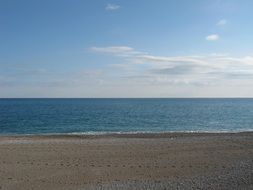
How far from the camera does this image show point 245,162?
2114cm

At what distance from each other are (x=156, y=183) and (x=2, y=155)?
11468mm

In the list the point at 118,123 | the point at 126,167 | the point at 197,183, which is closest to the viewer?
the point at 197,183

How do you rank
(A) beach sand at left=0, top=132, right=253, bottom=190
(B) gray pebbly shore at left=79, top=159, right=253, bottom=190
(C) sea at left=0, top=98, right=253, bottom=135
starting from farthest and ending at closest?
1. (C) sea at left=0, top=98, right=253, bottom=135
2. (A) beach sand at left=0, top=132, right=253, bottom=190
3. (B) gray pebbly shore at left=79, top=159, right=253, bottom=190

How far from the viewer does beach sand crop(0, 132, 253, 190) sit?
16500mm

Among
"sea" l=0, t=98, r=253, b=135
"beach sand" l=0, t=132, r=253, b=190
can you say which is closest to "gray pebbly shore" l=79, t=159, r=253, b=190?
"beach sand" l=0, t=132, r=253, b=190

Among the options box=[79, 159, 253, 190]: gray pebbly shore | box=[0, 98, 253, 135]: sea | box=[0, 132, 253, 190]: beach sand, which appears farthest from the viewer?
box=[0, 98, 253, 135]: sea

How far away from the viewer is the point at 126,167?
20.2 m

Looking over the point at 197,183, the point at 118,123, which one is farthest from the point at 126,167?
the point at 118,123

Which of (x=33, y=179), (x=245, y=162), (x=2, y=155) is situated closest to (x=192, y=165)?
(x=245, y=162)

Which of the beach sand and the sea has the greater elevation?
the beach sand

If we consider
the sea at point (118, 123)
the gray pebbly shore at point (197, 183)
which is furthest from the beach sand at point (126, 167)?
the sea at point (118, 123)

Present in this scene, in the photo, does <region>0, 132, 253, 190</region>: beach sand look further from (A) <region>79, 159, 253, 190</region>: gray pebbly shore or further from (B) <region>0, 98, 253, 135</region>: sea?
(B) <region>0, 98, 253, 135</region>: sea

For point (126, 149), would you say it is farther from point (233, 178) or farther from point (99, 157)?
point (233, 178)

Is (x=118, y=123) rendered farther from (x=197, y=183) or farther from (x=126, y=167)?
(x=197, y=183)
